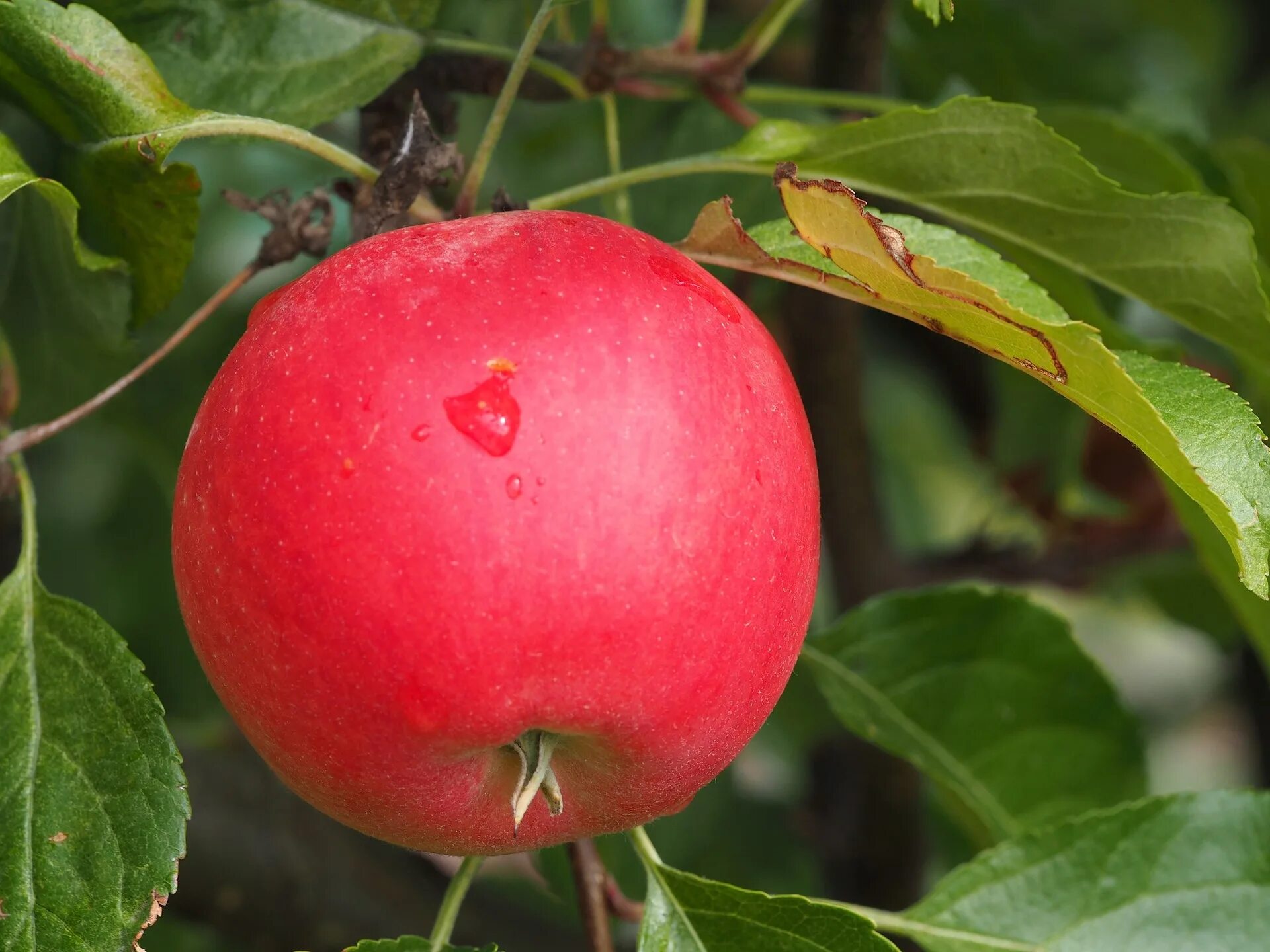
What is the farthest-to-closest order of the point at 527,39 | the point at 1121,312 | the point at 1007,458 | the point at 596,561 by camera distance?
the point at 1007,458
the point at 1121,312
the point at 527,39
the point at 596,561

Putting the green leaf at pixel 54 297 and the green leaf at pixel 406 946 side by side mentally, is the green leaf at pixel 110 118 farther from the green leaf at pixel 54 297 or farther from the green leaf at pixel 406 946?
the green leaf at pixel 406 946

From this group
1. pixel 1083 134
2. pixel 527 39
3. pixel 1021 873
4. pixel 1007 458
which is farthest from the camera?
pixel 1007 458

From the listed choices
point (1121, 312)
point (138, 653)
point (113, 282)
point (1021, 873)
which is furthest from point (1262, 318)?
point (138, 653)

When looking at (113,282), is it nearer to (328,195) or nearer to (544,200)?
(328,195)

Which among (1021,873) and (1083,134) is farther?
(1083,134)

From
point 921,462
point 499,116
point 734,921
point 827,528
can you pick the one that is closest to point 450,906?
point 734,921

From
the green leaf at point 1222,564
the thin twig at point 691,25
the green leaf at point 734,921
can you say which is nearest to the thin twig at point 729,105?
the thin twig at point 691,25

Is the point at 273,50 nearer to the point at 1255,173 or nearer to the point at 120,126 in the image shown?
the point at 120,126
